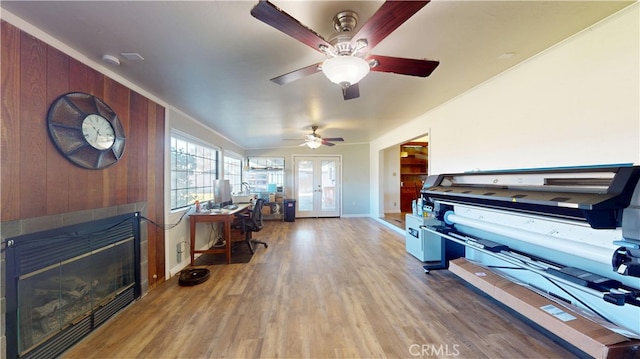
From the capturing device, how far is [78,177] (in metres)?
1.86

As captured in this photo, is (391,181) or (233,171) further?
(391,181)

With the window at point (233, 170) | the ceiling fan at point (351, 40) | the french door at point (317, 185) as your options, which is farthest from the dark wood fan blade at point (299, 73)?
the french door at point (317, 185)

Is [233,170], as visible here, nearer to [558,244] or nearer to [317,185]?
[317,185]

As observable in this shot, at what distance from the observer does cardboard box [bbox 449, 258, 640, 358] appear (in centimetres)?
139

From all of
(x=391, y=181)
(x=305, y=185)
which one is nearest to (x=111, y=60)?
(x=305, y=185)

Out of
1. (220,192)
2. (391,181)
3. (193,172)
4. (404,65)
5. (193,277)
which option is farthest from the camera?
(391,181)

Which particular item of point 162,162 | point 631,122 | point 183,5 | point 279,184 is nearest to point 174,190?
point 162,162

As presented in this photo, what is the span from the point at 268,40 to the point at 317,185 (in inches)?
226

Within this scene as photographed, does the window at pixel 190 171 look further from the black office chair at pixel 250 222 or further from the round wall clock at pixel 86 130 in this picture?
the round wall clock at pixel 86 130

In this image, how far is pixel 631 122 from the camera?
152 centimetres

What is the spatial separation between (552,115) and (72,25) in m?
3.78

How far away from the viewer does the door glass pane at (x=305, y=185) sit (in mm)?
7270

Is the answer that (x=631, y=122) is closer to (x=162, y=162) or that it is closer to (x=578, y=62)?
(x=578, y=62)

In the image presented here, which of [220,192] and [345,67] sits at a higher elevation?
[345,67]
